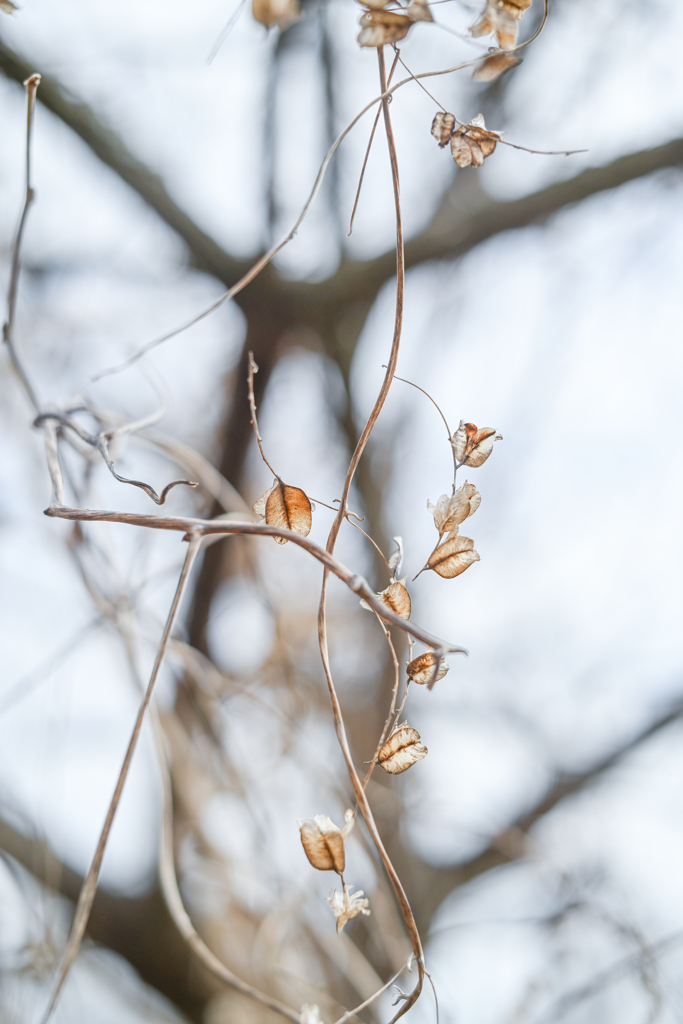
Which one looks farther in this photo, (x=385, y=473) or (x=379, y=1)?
(x=385, y=473)

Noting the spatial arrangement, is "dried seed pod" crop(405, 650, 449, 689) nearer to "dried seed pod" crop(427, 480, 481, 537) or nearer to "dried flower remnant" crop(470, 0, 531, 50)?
"dried seed pod" crop(427, 480, 481, 537)

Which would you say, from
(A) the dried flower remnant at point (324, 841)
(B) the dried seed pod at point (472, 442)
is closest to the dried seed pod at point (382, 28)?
(B) the dried seed pod at point (472, 442)

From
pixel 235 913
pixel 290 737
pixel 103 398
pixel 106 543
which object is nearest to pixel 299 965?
pixel 235 913

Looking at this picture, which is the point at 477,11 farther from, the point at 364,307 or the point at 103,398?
the point at 103,398

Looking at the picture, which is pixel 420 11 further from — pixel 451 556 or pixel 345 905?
pixel 345 905

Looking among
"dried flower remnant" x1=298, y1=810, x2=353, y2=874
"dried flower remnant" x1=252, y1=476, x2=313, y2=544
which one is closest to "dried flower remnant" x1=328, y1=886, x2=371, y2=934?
"dried flower remnant" x1=298, y1=810, x2=353, y2=874

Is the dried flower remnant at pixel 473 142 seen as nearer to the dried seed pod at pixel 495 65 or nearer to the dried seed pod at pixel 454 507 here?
the dried seed pod at pixel 495 65
